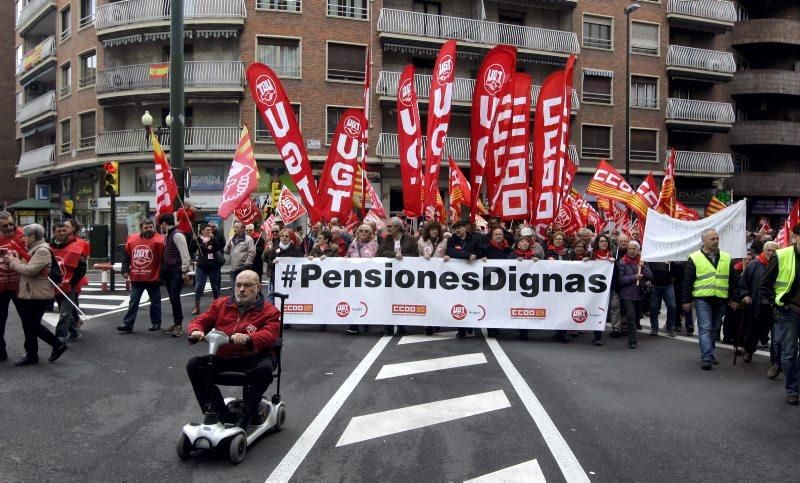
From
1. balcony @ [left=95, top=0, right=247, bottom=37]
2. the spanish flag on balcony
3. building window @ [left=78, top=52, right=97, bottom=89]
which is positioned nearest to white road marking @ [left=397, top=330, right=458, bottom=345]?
balcony @ [left=95, top=0, right=247, bottom=37]

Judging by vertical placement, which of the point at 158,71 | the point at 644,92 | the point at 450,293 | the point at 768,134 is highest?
the point at 644,92

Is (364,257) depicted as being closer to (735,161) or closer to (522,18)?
(522,18)

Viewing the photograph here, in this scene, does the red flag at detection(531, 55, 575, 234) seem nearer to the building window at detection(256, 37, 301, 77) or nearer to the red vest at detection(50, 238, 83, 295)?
the red vest at detection(50, 238, 83, 295)

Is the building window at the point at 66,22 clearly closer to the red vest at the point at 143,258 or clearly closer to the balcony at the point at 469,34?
the balcony at the point at 469,34

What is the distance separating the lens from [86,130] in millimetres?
33656

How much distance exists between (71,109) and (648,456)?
35.8 m

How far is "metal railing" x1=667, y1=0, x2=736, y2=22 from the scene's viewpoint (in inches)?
1443

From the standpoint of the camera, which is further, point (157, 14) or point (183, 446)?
point (157, 14)

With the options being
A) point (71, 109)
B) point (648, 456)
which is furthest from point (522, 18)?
point (648, 456)

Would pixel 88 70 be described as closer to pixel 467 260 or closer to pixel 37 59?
pixel 37 59

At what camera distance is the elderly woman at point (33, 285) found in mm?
7824

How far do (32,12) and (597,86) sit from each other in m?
32.2

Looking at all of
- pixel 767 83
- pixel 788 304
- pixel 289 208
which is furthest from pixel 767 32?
pixel 788 304

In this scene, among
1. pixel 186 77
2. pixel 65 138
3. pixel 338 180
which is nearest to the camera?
pixel 338 180
